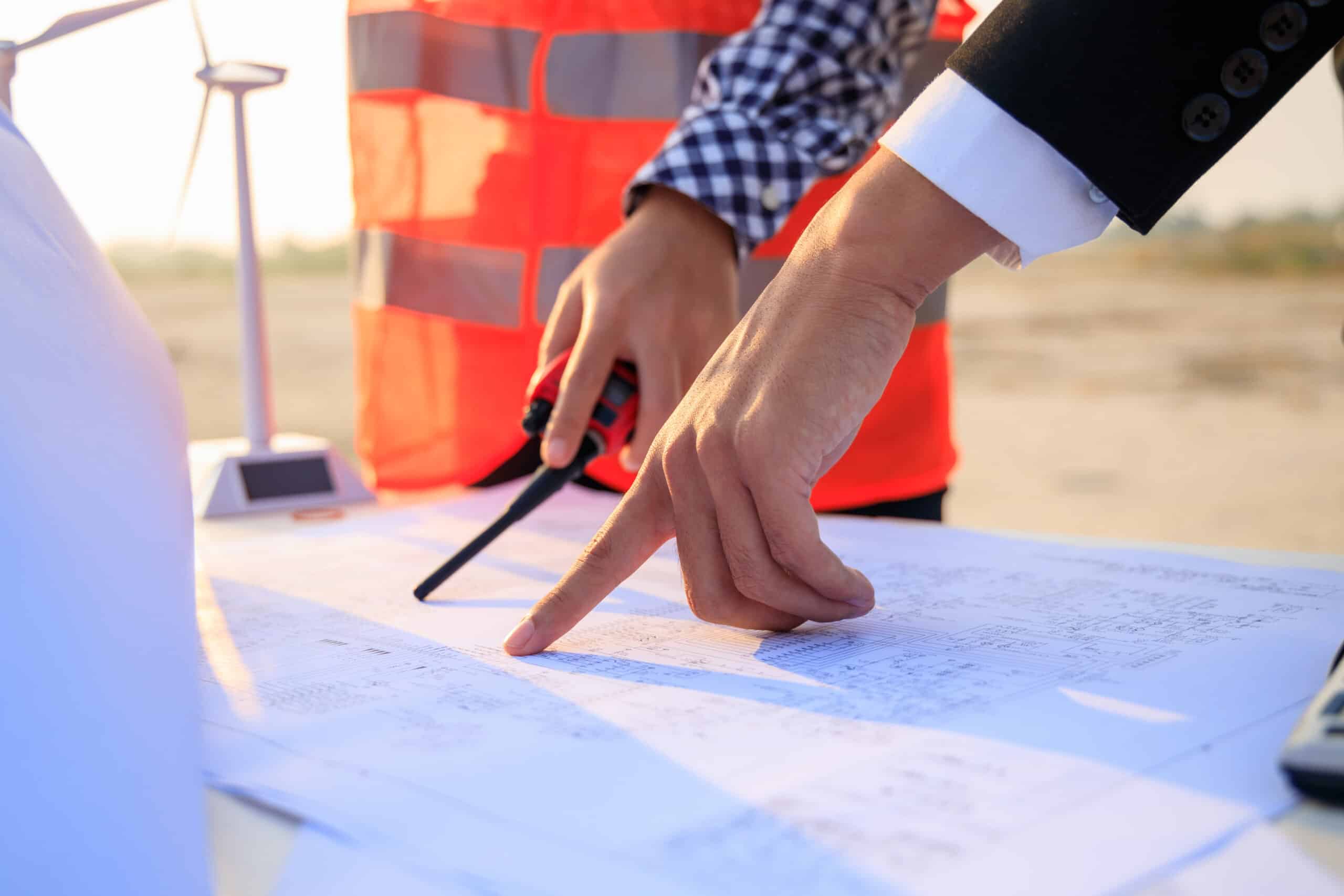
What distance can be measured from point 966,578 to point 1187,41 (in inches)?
14.1

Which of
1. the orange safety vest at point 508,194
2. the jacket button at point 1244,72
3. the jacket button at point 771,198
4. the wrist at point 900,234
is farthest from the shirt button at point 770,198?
the jacket button at point 1244,72

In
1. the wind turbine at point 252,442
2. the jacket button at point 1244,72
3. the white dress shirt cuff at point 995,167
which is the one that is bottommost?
the wind turbine at point 252,442

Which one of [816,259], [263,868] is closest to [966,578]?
[816,259]

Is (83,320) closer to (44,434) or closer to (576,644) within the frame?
(44,434)

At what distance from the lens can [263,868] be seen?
0.38 m

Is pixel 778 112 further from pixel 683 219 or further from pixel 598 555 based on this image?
pixel 598 555

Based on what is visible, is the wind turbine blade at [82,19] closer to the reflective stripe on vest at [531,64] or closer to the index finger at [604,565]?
the reflective stripe on vest at [531,64]

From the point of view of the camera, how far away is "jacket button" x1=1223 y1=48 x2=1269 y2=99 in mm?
501

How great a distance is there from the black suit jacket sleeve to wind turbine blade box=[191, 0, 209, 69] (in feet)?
2.72

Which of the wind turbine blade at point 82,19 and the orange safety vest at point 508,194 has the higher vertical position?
the wind turbine blade at point 82,19

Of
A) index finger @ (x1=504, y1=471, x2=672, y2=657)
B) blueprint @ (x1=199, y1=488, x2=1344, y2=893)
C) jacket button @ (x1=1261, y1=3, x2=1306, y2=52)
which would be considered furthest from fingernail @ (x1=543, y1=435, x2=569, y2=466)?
jacket button @ (x1=1261, y1=3, x2=1306, y2=52)

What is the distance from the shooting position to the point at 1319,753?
0.37 m

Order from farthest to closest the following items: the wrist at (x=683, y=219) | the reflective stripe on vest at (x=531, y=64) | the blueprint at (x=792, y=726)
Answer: the reflective stripe on vest at (x=531, y=64), the wrist at (x=683, y=219), the blueprint at (x=792, y=726)

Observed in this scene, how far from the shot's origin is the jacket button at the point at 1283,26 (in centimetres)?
49
